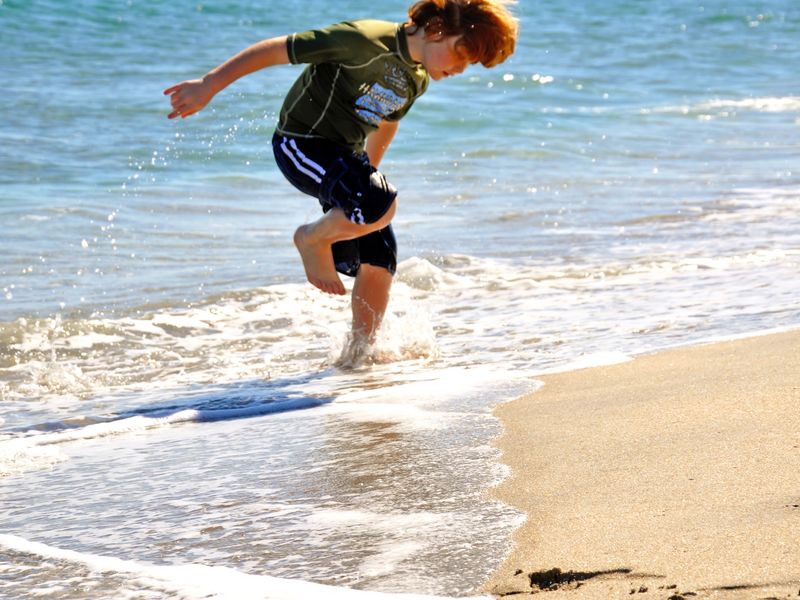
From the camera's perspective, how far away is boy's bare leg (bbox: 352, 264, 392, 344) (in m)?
4.93

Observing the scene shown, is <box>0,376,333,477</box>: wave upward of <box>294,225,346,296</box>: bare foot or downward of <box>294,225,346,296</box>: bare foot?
downward

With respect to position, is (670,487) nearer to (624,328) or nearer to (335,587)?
(335,587)

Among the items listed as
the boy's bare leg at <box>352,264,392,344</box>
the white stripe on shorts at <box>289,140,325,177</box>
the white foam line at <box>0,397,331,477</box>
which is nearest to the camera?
the white foam line at <box>0,397,331,477</box>

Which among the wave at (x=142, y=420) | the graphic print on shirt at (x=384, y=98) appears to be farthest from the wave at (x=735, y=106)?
the wave at (x=142, y=420)

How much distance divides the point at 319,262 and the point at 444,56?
92 centimetres

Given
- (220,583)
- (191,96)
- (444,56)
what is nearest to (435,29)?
(444,56)

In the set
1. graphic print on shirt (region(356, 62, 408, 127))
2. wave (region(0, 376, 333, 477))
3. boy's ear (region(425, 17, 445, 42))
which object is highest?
boy's ear (region(425, 17, 445, 42))

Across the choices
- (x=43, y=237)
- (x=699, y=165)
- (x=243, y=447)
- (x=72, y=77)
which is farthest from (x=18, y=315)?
(x=72, y=77)

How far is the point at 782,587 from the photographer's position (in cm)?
198

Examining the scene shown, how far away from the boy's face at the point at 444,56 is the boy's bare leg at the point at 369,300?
0.99 metres

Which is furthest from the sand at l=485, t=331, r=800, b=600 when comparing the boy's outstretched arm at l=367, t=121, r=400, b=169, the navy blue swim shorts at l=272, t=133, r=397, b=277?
the boy's outstretched arm at l=367, t=121, r=400, b=169

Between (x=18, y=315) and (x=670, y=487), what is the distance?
4.05m

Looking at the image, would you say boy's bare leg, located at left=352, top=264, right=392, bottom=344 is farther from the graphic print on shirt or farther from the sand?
the sand

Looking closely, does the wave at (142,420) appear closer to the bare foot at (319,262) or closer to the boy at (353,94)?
the bare foot at (319,262)
